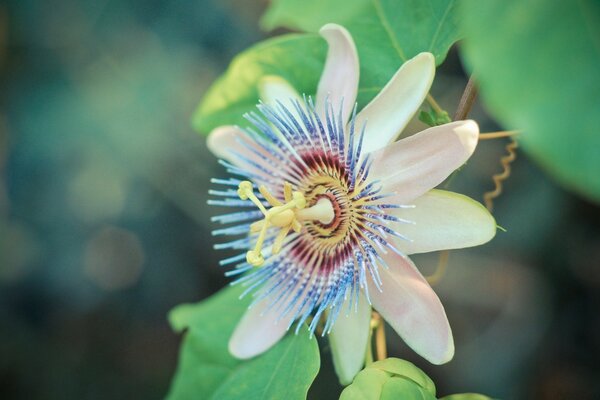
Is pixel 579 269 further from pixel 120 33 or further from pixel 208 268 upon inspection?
pixel 120 33

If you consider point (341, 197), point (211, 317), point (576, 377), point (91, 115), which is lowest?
point (576, 377)

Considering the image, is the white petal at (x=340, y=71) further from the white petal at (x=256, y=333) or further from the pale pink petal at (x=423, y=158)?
the white petal at (x=256, y=333)

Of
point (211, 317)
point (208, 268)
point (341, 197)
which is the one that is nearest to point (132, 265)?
point (208, 268)

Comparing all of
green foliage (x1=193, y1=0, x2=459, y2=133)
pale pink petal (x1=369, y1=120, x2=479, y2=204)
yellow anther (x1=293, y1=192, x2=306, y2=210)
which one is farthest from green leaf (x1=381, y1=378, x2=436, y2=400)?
green foliage (x1=193, y1=0, x2=459, y2=133)

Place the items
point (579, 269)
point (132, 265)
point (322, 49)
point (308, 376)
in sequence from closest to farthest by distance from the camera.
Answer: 1. point (308, 376)
2. point (322, 49)
3. point (579, 269)
4. point (132, 265)

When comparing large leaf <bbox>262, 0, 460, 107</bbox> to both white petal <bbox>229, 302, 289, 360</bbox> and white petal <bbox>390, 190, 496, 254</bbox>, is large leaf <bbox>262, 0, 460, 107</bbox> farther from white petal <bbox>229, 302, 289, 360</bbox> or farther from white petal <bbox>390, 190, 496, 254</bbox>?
white petal <bbox>229, 302, 289, 360</bbox>

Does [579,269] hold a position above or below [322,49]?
below

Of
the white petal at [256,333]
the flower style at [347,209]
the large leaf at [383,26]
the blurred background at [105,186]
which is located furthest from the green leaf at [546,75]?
the blurred background at [105,186]
